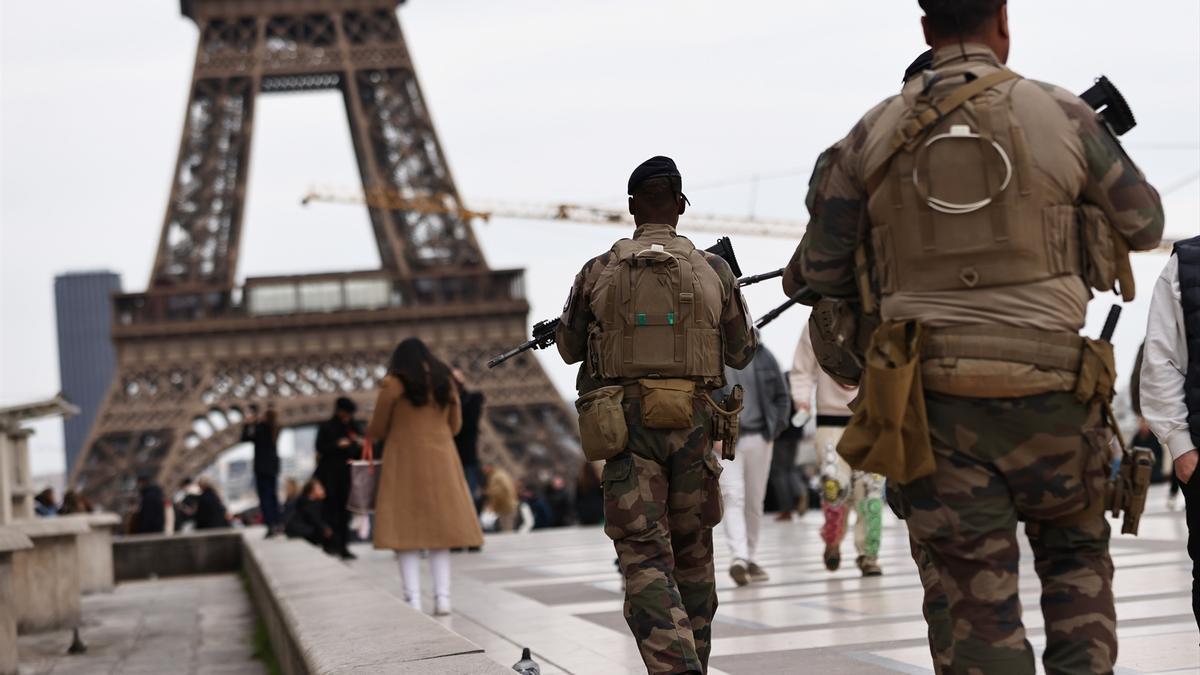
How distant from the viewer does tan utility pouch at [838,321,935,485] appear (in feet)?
12.1

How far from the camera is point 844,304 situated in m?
4.20

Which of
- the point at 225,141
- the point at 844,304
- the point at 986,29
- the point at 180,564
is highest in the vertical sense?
the point at 225,141

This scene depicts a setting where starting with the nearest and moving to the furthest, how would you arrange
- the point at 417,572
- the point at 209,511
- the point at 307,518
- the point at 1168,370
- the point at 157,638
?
the point at 1168,370 → the point at 417,572 → the point at 157,638 → the point at 307,518 → the point at 209,511

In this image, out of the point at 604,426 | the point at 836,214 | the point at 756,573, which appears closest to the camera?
the point at 836,214

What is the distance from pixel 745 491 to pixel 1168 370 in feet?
19.9

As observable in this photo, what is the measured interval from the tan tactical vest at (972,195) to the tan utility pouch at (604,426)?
190 centimetres

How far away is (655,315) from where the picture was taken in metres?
5.72

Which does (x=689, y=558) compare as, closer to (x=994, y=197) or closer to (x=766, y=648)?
(x=766, y=648)

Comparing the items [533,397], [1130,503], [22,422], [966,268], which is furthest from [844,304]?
[533,397]

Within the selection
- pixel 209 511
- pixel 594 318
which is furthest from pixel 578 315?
pixel 209 511

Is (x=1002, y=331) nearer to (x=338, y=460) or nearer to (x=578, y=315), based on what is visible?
(x=578, y=315)

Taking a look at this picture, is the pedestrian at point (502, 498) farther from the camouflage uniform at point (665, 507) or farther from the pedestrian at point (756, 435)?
the camouflage uniform at point (665, 507)

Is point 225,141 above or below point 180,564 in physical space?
above

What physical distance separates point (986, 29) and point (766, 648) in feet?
12.7
